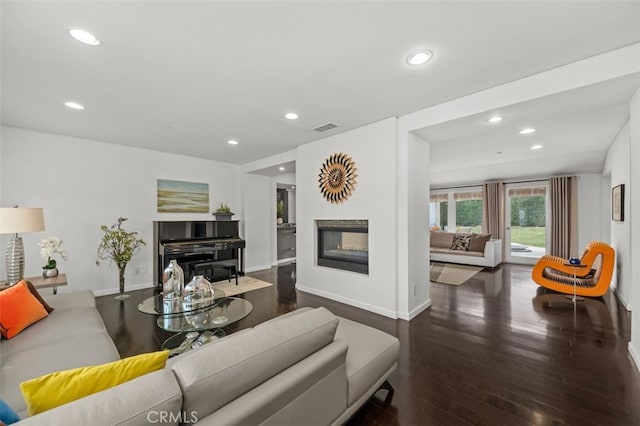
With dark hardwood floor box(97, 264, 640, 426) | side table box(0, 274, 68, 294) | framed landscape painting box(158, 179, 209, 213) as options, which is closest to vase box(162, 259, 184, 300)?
dark hardwood floor box(97, 264, 640, 426)

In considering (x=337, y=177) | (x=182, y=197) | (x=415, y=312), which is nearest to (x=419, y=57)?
(x=337, y=177)

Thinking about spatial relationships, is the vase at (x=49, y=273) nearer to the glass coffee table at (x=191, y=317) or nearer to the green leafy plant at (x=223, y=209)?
the glass coffee table at (x=191, y=317)

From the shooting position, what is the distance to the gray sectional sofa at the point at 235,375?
0.85 m

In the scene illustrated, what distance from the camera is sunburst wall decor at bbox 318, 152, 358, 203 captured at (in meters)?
3.85

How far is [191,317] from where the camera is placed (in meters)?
2.48

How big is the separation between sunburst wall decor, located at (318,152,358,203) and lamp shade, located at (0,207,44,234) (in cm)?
343

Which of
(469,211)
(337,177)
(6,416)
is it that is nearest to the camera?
(6,416)

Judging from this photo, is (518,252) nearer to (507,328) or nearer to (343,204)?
(507,328)

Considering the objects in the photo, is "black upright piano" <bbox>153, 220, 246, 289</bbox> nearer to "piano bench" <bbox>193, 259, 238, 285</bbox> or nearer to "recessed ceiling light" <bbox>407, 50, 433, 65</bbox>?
"piano bench" <bbox>193, 259, 238, 285</bbox>

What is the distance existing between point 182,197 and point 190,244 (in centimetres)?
109

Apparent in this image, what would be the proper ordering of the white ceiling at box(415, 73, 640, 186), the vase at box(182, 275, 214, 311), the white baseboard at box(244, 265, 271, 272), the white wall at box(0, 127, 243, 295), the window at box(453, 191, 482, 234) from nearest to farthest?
the white ceiling at box(415, 73, 640, 186) → the vase at box(182, 275, 214, 311) → the white wall at box(0, 127, 243, 295) → the white baseboard at box(244, 265, 271, 272) → the window at box(453, 191, 482, 234)

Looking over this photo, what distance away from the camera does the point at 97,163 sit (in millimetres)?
4379

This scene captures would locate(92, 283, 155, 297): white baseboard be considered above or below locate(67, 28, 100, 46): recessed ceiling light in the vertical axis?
below

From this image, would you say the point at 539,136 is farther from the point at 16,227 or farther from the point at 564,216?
the point at 16,227
